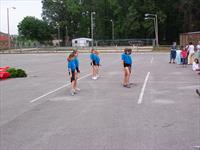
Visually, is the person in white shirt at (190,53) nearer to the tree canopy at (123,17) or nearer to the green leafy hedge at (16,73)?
the green leafy hedge at (16,73)

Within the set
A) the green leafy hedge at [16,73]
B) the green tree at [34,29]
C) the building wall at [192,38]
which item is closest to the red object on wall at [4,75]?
the green leafy hedge at [16,73]

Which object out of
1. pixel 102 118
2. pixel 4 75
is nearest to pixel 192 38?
pixel 4 75

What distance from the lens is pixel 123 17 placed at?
382 ft

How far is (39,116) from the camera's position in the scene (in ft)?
40.3

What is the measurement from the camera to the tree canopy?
327ft

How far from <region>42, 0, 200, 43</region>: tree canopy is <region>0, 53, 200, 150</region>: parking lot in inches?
Answer: 3144

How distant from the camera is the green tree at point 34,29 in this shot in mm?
148875

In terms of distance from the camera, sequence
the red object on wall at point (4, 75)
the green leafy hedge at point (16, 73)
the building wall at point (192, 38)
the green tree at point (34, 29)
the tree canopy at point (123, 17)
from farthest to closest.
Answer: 1. the green tree at point (34, 29)
2. the tree canopy at point (123, 17)
3. the building wall at point (192, 38)
4. the green leafy hedge at point (16, 73)
5. the red object on wall at point (4, 75)

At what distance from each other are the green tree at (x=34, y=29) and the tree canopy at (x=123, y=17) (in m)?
2.77

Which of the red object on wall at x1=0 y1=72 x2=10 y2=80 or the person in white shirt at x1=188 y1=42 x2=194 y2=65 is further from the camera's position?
the person in white shirt at x1=188 y1=42 x2=194 y2=65

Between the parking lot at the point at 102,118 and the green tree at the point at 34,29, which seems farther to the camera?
the green tree at the point at 34,29

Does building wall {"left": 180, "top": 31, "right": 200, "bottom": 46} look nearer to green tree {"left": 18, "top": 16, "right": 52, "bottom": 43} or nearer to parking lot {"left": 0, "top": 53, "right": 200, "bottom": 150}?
parking lot {"left": 0, "top": 53, "right": 200, "bottom": 150}

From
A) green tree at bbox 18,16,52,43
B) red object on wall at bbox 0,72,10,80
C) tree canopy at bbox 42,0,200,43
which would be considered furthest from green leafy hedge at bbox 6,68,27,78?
green tree at bbox 18,16,52,43

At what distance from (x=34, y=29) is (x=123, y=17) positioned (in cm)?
4540
